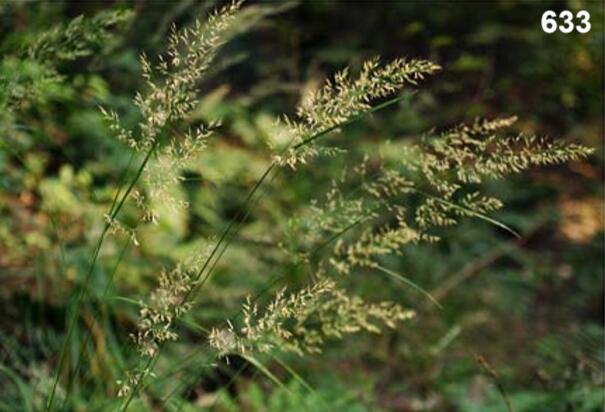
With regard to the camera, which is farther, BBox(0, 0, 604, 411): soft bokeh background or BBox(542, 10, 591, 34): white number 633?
BBox(542, 10, 591, 34): white number 633

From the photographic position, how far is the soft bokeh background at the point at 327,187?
2.59 meters

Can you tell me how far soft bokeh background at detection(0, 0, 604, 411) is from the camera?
259 cm

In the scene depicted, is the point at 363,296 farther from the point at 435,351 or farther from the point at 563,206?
the point at 563,206

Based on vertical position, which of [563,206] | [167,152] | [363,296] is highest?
[167,152]

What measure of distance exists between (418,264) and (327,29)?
1426 millimetres

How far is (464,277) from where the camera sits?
11.8 feet

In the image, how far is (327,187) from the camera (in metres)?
3.66

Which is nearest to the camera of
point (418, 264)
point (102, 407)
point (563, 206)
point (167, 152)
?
point (167, 152)

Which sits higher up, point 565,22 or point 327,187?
point 565,22

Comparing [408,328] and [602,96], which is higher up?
[602,96]

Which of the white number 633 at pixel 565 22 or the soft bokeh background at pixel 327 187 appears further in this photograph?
the white number 633 at pixel 565 22

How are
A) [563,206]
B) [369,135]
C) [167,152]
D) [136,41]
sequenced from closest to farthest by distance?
[167,152] < [136,41] < [369,135] < [563,206]

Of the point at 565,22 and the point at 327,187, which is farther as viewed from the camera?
the point at 565,22

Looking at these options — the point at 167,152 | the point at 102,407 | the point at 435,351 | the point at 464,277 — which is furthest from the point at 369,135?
the point at 167,152
